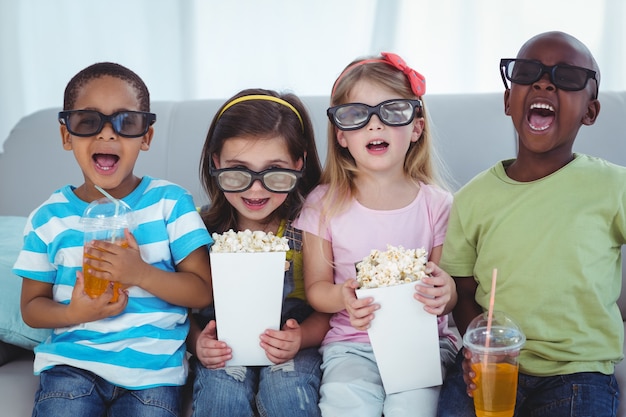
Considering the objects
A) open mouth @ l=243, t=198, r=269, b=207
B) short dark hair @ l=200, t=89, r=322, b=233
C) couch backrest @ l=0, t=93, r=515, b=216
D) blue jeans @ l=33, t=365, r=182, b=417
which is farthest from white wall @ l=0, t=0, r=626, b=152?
blue jeans @ l=33, t=365, r=182, b=417

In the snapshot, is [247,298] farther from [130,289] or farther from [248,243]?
[130,289]

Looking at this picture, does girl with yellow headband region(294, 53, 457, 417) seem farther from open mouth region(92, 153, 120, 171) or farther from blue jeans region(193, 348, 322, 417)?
open mouth region(92, 153, 120, 171)

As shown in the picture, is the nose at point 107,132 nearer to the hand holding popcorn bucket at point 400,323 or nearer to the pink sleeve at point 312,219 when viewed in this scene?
the pink sleeve at point 312,219

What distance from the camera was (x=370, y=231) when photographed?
2.29 meters

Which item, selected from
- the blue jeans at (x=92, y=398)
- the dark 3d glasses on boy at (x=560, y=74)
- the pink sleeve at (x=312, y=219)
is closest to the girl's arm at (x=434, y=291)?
the pink sleeve at (x=312, y=219)

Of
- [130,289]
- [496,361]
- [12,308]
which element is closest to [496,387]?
[496,361]

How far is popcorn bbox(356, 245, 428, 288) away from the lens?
1.89 meters

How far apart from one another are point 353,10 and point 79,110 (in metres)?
2.00

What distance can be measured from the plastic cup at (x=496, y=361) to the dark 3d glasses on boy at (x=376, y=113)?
2.23ft

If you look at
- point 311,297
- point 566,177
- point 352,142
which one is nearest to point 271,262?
point 311,297

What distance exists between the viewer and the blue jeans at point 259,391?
78.2 inches

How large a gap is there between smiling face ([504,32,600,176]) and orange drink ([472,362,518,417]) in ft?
1.96

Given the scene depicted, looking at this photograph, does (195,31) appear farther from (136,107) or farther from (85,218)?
(85,218)

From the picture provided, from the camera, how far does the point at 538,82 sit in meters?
1.99
